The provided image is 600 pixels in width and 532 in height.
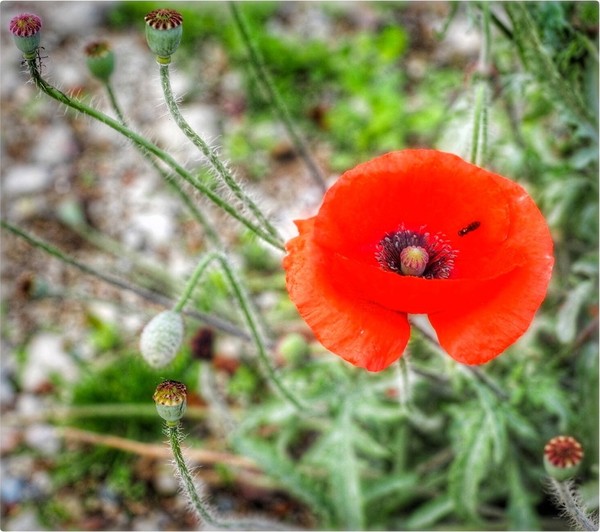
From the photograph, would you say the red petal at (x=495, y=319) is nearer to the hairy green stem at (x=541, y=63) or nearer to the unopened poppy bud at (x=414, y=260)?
the unopened poppy bud at (x=414, y=260)

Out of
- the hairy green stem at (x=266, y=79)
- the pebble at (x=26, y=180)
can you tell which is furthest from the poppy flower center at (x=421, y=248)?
the pebble at (x=26, y=180)

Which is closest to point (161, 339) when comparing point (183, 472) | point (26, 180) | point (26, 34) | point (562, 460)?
point (183, 472)

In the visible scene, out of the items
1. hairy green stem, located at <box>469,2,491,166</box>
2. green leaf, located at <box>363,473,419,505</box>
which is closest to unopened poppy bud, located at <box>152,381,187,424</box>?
hairy green stem, located at <box>469,2,491,166</box>

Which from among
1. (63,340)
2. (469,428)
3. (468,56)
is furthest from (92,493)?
(468,56)

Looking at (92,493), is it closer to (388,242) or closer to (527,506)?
(527,506)

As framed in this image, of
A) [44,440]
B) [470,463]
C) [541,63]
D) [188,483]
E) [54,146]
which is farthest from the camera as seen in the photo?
→ [54,146]

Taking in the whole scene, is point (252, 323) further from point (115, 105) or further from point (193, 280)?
point (115, 105)

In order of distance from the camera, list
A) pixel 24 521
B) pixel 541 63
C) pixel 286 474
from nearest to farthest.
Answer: pixel 541 63, pixel 286 474, pixel 24 521
